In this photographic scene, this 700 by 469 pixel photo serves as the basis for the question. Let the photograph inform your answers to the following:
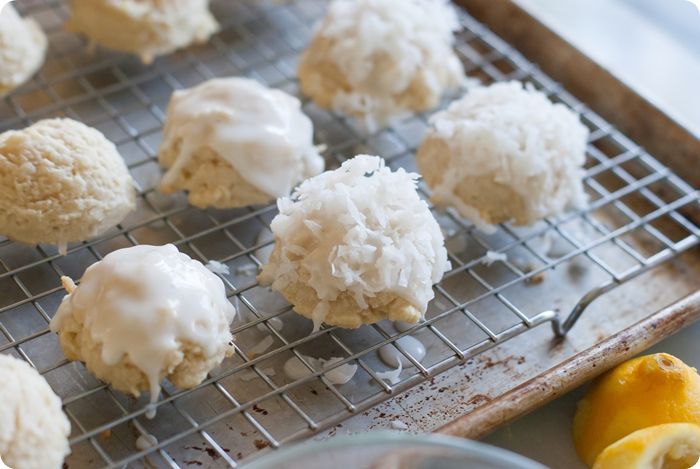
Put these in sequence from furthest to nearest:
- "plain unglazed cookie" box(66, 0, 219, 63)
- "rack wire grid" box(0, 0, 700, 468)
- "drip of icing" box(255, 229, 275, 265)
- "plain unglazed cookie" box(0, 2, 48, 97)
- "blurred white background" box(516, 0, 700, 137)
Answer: "blurred white background" box(516, 0, 700, 137), "plain unglazed cookie" box(66, 0, 219, 63), "plain unglazed cookie" box(0, 2, 48, 97), "drip of icing" box(255, 229, 275, 265), "rack wire grid" box(0, 0, 700, 468)

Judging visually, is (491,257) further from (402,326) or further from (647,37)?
(647,37)

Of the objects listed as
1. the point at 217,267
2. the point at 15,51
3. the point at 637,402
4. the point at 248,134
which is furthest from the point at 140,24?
the point at 637,402

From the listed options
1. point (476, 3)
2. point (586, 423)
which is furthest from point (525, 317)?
point (476, 3)

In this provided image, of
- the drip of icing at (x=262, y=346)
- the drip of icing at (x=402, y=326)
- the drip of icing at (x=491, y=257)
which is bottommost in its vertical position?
the drip of icing at (x=262, y=346)

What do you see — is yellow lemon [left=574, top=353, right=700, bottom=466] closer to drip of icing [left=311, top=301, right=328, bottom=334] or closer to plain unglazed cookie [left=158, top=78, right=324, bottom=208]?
drip of icing [left=311, top=301, right=328, bottom=334]

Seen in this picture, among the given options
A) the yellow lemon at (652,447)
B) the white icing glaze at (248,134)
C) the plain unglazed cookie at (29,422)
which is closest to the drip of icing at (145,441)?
the plain unglazed cookie at (29,422)

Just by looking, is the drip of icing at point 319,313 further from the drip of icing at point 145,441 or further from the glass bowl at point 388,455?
the glass bowl at point 388,455

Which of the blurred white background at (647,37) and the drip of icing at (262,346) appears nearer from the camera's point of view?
the drip of icing at (262,346)

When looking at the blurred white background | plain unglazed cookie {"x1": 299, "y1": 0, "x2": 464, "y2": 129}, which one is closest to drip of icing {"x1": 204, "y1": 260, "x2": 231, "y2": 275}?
plain unglazed cookie {"x1": 299, "y1": 0, "x2": 464, "y2": 129}
